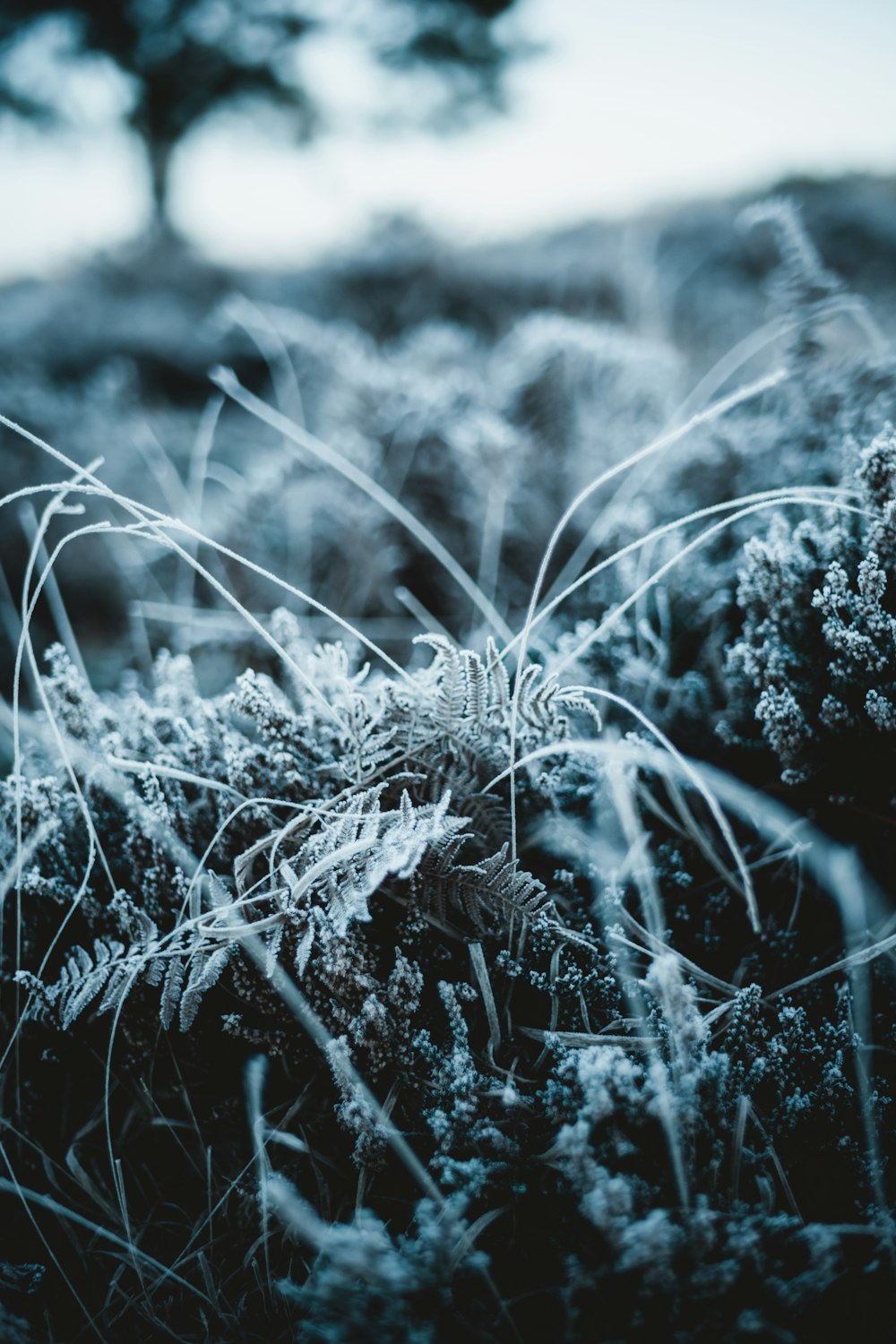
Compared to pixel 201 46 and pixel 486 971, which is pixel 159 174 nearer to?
pixel 201 46

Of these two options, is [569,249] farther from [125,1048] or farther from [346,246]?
[125,1048]

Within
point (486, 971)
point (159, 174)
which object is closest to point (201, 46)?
point (159, 174)

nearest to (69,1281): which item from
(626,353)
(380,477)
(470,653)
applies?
(470,653)

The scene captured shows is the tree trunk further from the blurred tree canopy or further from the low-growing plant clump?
the low-growing plant clump

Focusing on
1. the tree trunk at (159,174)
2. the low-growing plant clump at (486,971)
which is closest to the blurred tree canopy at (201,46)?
the tree trunk at (159,174)

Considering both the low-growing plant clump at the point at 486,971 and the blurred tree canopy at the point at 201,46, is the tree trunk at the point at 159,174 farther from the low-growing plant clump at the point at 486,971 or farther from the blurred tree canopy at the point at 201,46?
the low-growing plant clump at the point at 486,971
